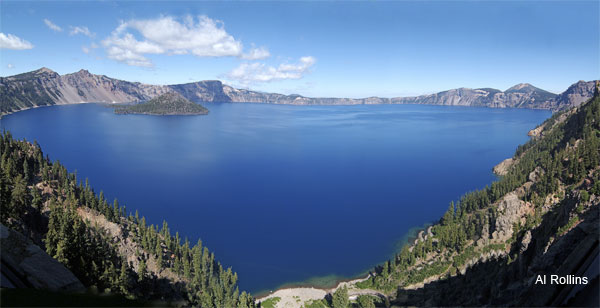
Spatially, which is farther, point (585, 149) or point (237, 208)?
point (237, 208)

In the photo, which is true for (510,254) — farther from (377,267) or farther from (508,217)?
(377,267)

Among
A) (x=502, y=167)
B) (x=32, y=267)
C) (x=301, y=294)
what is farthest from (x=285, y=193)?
(x=502, y=167)

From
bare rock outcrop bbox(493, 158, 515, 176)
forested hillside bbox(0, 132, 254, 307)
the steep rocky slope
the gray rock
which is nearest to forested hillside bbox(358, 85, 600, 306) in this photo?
the steep rocky slope

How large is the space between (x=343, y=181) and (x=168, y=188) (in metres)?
68.5

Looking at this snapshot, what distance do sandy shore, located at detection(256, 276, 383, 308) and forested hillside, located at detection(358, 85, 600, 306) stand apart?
98.3 inches

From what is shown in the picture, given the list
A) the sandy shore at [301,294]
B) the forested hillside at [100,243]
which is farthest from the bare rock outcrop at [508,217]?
the forested hillside at [100,243]

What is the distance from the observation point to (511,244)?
204ft

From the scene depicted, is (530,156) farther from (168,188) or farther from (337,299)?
(168,188)

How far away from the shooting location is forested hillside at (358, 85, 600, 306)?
3497 cm

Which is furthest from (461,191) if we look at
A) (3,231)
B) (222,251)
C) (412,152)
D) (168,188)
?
(3,231)

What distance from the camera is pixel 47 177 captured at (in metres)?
78.0

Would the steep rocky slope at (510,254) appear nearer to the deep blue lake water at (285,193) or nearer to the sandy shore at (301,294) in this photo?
the sandy shore at (301,294)

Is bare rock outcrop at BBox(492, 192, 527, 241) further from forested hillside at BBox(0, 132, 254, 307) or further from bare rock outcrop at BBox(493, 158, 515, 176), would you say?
bare rock outcrop at BBox(493, 158, 515, 176)

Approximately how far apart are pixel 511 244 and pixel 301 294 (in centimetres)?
4227
